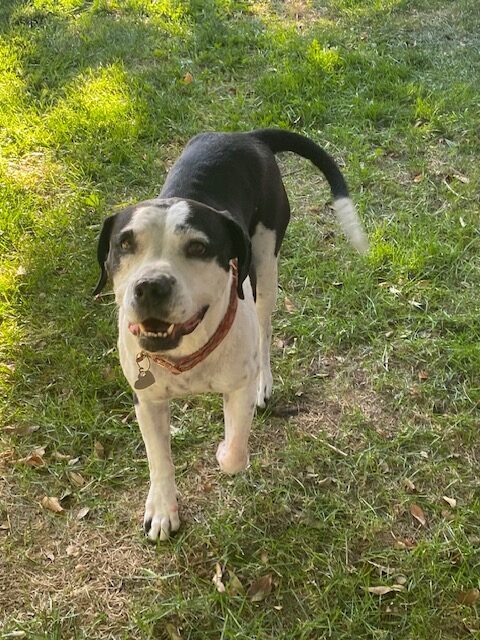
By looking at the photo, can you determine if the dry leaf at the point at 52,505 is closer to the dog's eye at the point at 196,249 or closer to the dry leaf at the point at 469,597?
the dog's eye at the point at 196,249

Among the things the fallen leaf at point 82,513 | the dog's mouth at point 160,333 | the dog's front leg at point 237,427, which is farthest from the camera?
the fallen leaf at point 82,513

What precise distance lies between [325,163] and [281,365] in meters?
1.11

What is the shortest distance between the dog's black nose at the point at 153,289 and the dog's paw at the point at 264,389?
1591 mm

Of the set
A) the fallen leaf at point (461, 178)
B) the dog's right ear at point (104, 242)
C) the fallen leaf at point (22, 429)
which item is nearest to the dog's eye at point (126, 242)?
the dog's right ear at point (104, 242)

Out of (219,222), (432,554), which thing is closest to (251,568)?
(432,554)

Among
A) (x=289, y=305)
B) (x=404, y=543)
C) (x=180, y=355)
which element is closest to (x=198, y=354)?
(x=180, y=355)

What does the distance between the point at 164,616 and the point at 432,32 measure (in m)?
6.33

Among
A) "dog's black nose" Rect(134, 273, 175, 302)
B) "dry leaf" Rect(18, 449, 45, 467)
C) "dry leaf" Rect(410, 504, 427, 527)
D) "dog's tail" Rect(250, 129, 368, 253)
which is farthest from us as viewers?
"dog's tail" Rect(250, 129, 368, 253)

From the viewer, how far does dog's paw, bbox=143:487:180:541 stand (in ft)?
10.6

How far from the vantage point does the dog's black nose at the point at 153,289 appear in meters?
2.31

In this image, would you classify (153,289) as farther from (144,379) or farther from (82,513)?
(82,513)

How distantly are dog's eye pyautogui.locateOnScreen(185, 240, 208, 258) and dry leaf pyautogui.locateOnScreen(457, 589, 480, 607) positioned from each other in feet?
5.60

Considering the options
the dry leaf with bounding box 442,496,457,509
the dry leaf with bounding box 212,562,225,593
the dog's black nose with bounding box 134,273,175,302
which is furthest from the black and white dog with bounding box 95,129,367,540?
the dry leaf with bounding box 442,496,457,509

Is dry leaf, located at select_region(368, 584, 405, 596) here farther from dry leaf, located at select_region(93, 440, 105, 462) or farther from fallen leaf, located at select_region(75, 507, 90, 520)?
dry leaf, located at select_region(93, 440, 105, 462)
